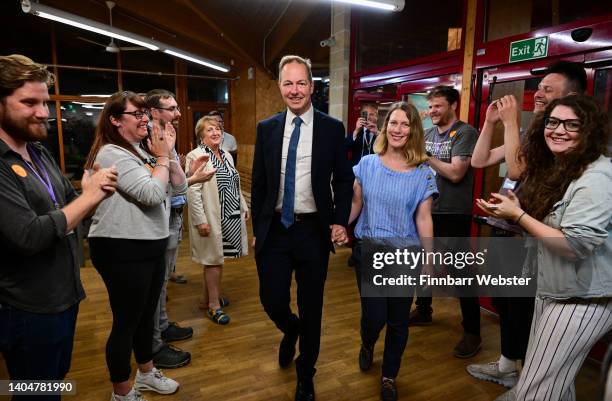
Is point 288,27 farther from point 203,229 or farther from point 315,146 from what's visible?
point 315,146

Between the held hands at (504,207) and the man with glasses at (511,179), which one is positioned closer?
the held hands at (504,207)

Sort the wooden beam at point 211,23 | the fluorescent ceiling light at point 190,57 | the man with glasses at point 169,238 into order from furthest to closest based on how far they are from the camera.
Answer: the fluorescent ceiling light at point 190,57
the wooden beam at point 211,23
the man with glasses at point 169,238

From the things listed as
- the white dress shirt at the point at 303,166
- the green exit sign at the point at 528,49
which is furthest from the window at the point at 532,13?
A: the white dress shirt at the point at 303,166

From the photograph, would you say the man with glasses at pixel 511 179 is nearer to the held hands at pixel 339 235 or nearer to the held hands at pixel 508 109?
the held hands at pixel 508 109

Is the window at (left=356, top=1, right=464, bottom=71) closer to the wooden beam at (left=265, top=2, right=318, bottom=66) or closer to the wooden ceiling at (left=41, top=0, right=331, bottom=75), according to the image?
the wooden ceiling at (left=41, top=0, right=331, bottom=75)

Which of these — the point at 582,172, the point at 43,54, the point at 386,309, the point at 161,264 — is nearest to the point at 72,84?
the point at 43,54

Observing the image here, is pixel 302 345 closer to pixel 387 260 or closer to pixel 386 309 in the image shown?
pixel 386 309

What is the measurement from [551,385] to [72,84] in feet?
34.7

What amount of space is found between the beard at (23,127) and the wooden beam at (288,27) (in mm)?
5677

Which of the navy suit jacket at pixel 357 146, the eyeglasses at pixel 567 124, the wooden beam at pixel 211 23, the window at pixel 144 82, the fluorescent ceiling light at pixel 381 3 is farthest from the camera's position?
the window at pixel 144 82

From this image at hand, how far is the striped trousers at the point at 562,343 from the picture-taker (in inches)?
57.9

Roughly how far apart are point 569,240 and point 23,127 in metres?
1.95

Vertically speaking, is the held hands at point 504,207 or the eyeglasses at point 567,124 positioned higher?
the eyeglasses at point 567,124

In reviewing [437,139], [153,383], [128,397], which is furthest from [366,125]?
[128,397]
